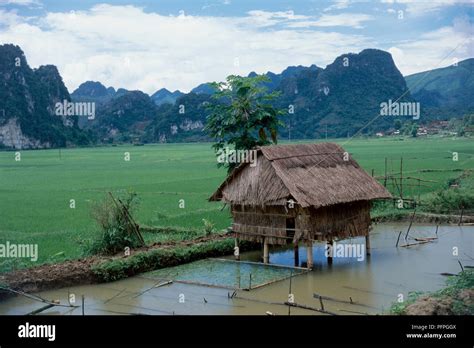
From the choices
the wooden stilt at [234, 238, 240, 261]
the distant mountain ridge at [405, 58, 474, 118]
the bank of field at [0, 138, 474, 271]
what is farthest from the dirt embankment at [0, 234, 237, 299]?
the distant mountain ridge at [405, 58, 474, 118]

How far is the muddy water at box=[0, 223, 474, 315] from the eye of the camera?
784 centimetres

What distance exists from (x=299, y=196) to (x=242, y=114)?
12.7 feet

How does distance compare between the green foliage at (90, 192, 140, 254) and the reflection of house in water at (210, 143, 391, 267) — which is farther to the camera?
the green foliage at (90, 192, 140, 254)

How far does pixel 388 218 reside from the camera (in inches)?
619

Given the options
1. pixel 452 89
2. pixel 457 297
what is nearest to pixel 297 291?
pixel 457 297

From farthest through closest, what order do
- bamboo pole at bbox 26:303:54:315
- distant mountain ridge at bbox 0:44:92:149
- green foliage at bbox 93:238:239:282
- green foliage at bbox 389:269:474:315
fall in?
1. distant mountain ridge at bbox 0:44:92:149
2. green foliage at bbox 93:238:239:282
3. bamboo pole at bbox 26:303:54:315
4. green foliage at bbox 389:269:474:315

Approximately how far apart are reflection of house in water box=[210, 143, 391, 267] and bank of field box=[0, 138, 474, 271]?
237 cm

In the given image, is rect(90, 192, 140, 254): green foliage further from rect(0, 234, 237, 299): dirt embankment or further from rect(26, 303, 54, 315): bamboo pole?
rect(26, 303, 54, 315): bamboo pole

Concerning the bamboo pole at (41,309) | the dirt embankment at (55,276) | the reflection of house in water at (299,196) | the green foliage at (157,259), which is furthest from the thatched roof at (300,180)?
the bamboo pole at (41,309)

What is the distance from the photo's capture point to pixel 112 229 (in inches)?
424

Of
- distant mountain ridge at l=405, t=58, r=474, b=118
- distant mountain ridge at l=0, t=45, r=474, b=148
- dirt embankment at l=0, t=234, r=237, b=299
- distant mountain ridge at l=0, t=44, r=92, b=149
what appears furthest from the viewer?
distant mountain ridge at l=0, t=45, r=474, b=148

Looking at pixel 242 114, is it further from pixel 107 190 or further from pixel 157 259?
pixel 107 190
